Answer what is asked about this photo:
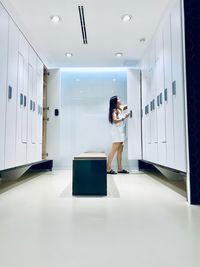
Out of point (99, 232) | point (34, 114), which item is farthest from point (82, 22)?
point (99, 232)

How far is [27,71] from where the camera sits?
13.9 feet

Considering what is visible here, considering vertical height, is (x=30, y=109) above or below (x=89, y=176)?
above

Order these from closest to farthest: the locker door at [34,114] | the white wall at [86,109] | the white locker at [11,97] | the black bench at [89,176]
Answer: the black bench at [89,176], the white locker at [11,97], the locker door at [34,114], the white wall at [86,109]

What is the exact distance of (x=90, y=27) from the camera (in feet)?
13.1

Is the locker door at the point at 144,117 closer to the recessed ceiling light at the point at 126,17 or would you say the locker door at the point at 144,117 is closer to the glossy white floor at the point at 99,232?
the recessed ceiling light at the point at 126,17

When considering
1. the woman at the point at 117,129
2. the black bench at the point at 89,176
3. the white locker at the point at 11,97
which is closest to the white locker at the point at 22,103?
the white locker at the point at 11,97

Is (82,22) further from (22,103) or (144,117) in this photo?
(144,117)

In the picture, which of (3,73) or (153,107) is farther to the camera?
(153,107)

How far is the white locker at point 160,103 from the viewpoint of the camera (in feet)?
11.8

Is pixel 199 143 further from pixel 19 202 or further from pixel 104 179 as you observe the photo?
pixel 19 202

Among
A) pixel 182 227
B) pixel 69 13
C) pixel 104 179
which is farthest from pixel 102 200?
pixel 69 13

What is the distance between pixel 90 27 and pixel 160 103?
5.72 feet

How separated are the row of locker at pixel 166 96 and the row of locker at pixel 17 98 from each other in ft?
7.24

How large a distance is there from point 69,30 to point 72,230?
11.4 feet
